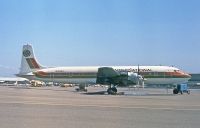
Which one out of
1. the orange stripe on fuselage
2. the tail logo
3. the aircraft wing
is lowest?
the aircraft wing

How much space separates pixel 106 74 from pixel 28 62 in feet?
65.6

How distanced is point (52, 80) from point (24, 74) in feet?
19.7

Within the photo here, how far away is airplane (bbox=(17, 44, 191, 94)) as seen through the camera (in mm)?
53312

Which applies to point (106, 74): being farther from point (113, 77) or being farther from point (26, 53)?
point (26, 53)

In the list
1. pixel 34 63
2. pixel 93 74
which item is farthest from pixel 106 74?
pixel 34 63

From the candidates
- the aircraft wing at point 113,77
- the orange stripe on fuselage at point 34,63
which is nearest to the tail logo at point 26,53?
the orange stripe on fuselage at point 34,63

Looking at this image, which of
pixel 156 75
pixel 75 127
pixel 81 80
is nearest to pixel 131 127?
pixel 75 127

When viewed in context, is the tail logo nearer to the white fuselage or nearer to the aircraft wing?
the white fuselage

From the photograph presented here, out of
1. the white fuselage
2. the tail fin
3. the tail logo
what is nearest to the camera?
the white fuselage

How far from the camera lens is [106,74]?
176 ft

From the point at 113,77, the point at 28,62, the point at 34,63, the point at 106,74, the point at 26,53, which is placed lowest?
the point at 113,77

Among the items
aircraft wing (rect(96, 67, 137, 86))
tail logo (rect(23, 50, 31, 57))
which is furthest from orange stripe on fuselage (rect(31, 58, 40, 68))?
aircraft wing (rect(96, 67, 137, 86))

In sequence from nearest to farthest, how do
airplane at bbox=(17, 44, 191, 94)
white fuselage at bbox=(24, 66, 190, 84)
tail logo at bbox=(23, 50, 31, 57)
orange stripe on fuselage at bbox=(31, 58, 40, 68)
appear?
1. airplane at bbox=(17, 44, 191, 94)
2. white fuselage at bbox=(24, 66, 190, 84)
3. orange stripe on fuselage at bbox=(31, 58, 40, 68)
4. tail logo at bbox=(23, 50, 31, 57)

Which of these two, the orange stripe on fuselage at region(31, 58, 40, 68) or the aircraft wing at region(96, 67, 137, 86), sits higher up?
the orange stripe on fuselage at region(31, 58, 40, 68)
